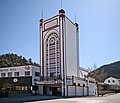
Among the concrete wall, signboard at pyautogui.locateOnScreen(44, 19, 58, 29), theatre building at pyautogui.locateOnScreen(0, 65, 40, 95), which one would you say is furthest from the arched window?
theatre building at pyautogui.locateOnScreen(0, 65, 40, 95)

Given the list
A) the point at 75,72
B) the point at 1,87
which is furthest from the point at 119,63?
the point at 1,87

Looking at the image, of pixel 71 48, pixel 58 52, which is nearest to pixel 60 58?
pixel 58 52

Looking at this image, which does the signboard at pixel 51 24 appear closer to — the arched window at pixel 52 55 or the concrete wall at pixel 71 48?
the arched window at pixel 52 55

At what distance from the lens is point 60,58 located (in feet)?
190

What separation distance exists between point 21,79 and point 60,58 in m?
11.4

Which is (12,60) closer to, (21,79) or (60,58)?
(21,79)

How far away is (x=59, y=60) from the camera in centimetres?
5831

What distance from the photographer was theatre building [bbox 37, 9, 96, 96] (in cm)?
5650

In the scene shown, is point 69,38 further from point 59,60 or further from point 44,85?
point 44,85

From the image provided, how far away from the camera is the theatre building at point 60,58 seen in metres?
56.5

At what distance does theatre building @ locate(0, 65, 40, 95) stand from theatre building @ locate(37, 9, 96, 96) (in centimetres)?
172

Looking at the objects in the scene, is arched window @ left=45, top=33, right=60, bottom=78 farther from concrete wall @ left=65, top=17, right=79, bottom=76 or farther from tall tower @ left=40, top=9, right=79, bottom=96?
concrete wall @ left=65, top=17, right=79, bottom=76

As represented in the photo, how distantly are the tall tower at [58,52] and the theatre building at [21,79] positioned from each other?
2.40 m

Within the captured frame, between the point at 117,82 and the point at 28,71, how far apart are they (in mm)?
75564
